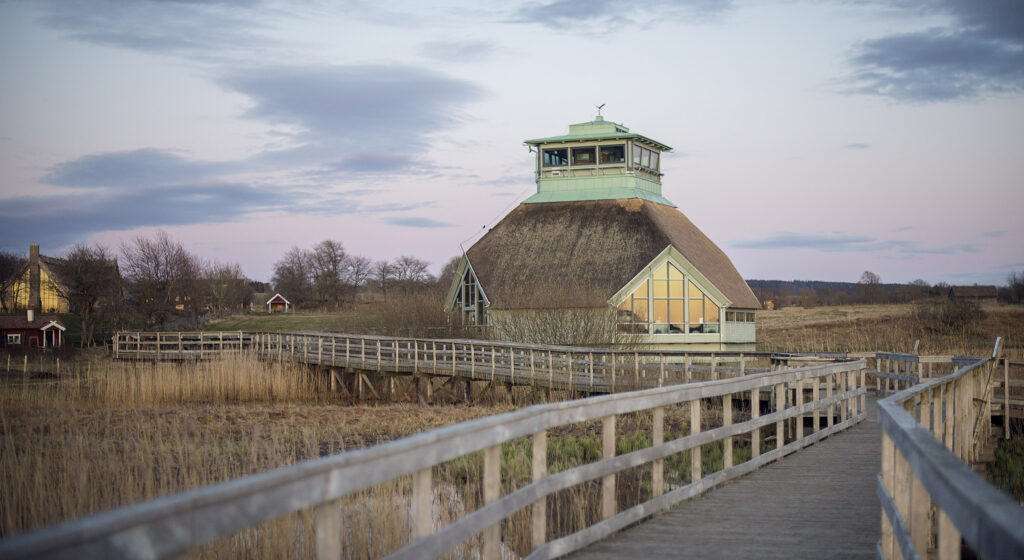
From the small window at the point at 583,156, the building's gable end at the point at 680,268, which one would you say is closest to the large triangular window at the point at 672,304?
the building's gable end at the point at 680,268

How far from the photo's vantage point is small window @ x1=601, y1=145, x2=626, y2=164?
4697cm

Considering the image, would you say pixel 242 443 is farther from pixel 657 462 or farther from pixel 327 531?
pixel 327 531

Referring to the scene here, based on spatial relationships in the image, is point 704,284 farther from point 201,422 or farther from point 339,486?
point 339,486

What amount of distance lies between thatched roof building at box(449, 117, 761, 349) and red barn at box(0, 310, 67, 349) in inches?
1259

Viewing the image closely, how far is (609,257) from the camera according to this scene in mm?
41812

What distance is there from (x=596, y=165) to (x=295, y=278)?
76.3m

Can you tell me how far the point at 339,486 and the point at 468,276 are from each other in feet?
136

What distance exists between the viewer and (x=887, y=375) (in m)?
24.5

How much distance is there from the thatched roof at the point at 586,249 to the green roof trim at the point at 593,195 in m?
0.35

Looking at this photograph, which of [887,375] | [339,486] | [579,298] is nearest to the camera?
[339,486]

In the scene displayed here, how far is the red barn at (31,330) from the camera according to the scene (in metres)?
60.0

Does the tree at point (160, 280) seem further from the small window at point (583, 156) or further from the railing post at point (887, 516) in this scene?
the railing post at point (887, 516)

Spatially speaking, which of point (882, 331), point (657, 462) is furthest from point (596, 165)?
Result: point (657, 462)

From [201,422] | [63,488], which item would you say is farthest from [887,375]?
[63,488]
